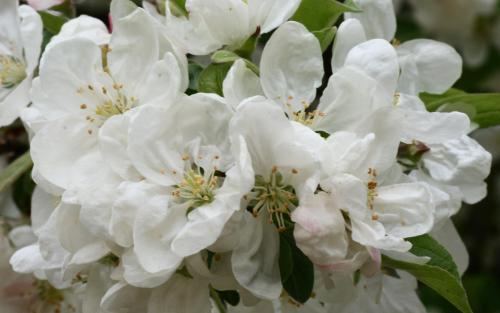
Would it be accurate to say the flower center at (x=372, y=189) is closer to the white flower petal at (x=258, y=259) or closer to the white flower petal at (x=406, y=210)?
the white flower petal at (x=406, y=210)

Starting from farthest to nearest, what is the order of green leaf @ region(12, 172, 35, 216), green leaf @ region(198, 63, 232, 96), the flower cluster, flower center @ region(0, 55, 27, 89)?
green leaf @ region(12, 172, 35, 216) < flower center @ region(0, 55, 27, 89) < green leaf @ region(198, 63, 232, 96) < the flower cluster

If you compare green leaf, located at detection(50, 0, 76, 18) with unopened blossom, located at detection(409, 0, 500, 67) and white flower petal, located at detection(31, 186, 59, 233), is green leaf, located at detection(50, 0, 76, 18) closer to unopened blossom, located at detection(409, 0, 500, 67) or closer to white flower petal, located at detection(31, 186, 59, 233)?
white flower petal, located at detection(31, 186, 59, 233)

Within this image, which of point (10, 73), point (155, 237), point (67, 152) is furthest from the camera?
point (10, 73)

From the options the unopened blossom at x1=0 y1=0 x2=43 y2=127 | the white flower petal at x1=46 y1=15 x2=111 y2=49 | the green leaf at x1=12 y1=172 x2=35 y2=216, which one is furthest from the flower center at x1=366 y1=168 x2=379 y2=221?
the green leaf at x1=12 y1=172 x2=35 y2=216

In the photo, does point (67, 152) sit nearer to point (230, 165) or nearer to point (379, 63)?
point (230, 165)

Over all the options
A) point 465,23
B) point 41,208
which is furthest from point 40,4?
point 465,23

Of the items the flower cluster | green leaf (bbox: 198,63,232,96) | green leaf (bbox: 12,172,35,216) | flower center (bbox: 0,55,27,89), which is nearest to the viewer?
the flower cluster
